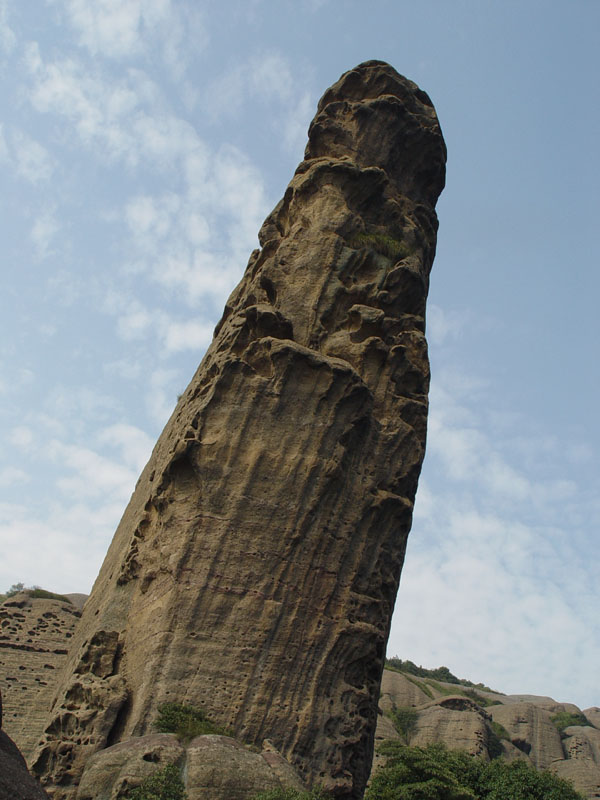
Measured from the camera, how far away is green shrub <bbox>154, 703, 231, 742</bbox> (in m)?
11.6

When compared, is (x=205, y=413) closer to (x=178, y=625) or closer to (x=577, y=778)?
(x=178, y=625)

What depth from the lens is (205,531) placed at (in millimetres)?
13812

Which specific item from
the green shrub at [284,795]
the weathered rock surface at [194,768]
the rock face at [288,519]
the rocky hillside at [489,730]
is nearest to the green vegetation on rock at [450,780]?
the rock face at [288,519]

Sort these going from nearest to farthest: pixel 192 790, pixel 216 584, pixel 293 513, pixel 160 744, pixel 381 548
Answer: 1. pixel 192 790
2. pixel 160 744
3. pixel 216 584
4. pixel 293 513
5. pixel 381 548

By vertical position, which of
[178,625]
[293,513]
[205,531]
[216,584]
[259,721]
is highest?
[293,513]

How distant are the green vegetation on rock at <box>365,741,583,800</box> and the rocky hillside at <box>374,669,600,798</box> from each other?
36.9 feet

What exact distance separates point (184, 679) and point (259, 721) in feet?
4.87

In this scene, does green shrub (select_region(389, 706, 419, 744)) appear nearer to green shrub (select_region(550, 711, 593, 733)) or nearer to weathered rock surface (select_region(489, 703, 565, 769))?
weathered rock surface (select_region(489, 703, 565, 769))

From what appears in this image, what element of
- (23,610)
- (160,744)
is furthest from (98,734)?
(23,610)

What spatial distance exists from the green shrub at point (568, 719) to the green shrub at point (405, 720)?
1724 centimetres

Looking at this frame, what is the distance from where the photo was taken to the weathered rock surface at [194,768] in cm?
976

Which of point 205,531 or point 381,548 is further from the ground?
point 381,548

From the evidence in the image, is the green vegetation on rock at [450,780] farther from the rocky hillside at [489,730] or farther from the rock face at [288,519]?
the rocky hillside at [489,730]

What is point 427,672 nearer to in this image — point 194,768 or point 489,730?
point 489,730
